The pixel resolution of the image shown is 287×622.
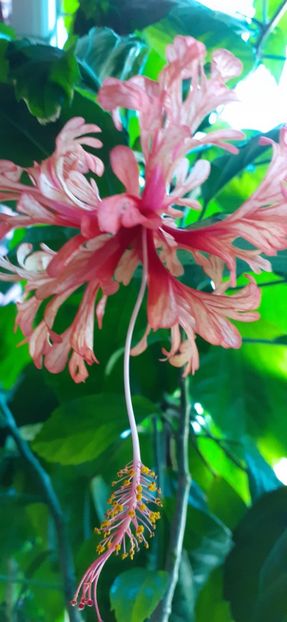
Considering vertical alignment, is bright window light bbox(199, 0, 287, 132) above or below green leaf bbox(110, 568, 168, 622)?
above

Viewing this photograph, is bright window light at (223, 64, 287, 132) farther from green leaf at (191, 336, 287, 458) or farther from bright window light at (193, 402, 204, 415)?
bright window light at (193, 402, 204, 415)

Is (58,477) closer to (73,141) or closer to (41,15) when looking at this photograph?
(73,141)

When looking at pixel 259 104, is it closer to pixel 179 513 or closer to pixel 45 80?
pixel 45 80

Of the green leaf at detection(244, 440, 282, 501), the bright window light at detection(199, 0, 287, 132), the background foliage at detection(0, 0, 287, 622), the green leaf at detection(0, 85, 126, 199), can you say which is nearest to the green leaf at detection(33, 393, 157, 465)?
the background foliage at detection(0, 0, 287, 622)

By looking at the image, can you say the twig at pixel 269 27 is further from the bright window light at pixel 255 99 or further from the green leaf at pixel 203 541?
the green leaf at pixel 203 541

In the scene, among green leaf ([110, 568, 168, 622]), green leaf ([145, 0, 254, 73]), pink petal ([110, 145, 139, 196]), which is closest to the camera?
pink petal ([110, 145, 139, 196])

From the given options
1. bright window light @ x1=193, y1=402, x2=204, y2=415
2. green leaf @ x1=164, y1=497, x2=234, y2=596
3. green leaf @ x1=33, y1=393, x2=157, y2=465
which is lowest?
green leaf @ x1=164, y1=497, x2=234, y2=596

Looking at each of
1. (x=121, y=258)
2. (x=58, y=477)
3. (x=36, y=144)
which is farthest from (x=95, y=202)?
(x=58, y=477)

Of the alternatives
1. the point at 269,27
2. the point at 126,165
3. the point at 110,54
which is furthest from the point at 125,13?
the point at 126,165

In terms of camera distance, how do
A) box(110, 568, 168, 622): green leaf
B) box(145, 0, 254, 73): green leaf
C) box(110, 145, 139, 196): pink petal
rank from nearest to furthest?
box(110, 145, 139, 196): pink petal, box(110, 568, 168, 622): green leaf, box(145, 0, 254, 73): green leaf
